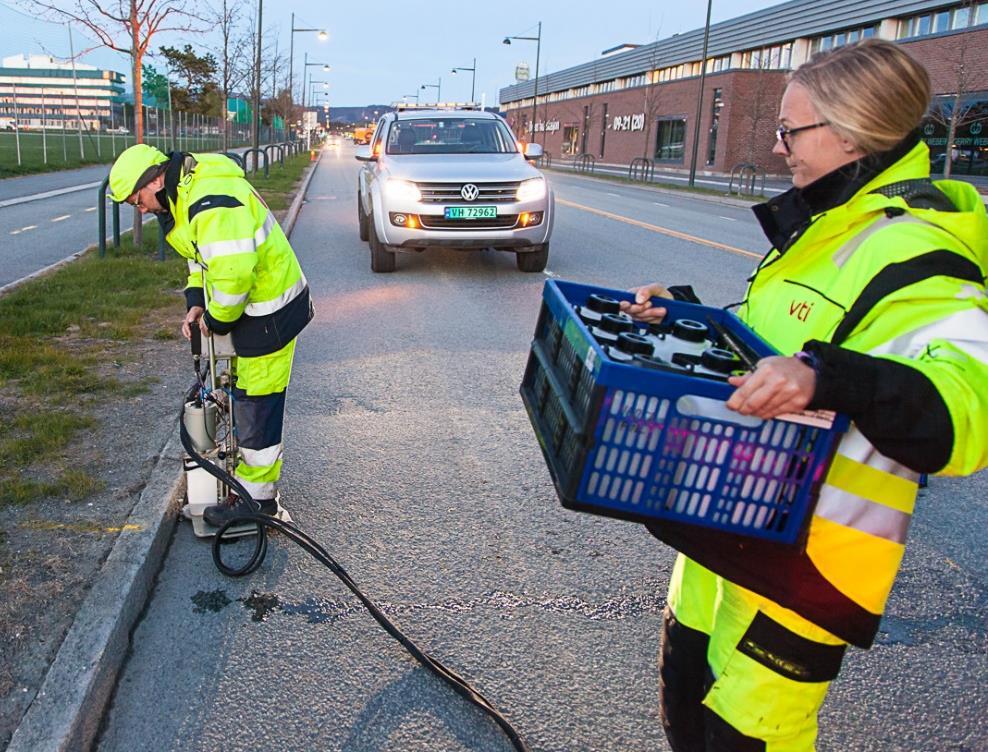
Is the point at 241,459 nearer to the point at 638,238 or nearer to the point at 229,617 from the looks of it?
the point at 229,617

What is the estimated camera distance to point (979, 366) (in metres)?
1.44

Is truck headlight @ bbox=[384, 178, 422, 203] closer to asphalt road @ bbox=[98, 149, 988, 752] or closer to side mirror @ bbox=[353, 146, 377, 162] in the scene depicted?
side mirror @ bbox=[353, 146, 377, 162]

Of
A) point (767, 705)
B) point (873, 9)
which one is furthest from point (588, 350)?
point (873, 9)

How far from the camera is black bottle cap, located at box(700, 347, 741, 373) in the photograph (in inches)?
66.4

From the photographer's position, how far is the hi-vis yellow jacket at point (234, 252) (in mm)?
3354

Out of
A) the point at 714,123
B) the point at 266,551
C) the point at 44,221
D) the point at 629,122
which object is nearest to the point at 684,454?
the point at 266,551

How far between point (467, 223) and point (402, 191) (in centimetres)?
86

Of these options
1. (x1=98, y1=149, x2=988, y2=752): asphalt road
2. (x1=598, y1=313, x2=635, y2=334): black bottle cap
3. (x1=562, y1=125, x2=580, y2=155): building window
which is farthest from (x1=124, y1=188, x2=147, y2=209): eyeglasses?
(x1=562, y1=125, x2=580, y2=155): building window

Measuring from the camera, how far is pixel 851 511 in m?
1.62

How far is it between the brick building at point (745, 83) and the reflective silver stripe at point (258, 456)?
2008cm

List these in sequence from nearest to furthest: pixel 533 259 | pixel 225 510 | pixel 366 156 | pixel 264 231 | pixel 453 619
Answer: pixel 453 619 → pixel 264 231 → pixel 225 510 → pixel 533 259 → pixel 366 156

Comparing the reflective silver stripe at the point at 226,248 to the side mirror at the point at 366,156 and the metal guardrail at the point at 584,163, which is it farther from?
the metal guardrail at the point at 584,163

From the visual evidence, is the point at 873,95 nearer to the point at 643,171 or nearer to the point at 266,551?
the point at 266,551

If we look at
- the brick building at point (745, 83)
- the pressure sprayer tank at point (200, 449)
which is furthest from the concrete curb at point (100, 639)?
the brick building at point (745, 83)
